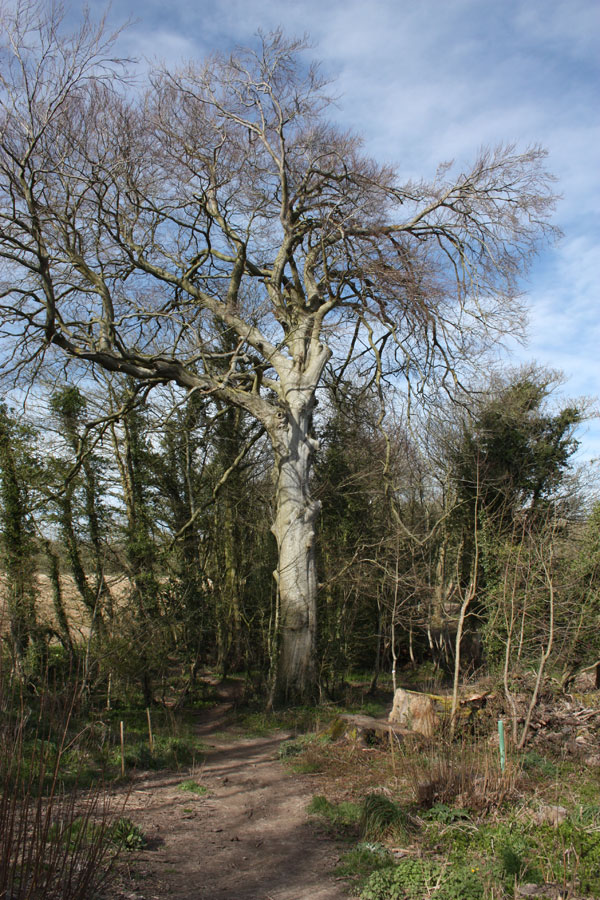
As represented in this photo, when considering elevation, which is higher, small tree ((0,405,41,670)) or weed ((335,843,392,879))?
small tree ((0,405,41,670))

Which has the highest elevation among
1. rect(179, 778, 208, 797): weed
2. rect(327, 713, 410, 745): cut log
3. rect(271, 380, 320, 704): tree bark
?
rect(271, 380, 320, 704): tree bark

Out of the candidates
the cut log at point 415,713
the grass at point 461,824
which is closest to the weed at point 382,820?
the grass at point 461,824

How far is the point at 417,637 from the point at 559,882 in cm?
1322

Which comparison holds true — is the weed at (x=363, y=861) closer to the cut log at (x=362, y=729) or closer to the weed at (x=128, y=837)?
the weed at (x=128, y=837)

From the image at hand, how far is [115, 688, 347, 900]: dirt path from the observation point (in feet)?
14.6

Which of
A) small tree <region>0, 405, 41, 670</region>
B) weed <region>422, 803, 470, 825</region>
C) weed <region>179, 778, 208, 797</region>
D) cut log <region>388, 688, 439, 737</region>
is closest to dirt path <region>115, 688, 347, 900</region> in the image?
weed <region>179, 778, 208, 797</region>

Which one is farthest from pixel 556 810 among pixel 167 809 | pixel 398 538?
pixel 398 538

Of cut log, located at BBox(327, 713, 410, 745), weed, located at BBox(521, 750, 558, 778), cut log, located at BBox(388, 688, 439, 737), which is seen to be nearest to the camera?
weed, located at BBox(521, 750, 558, 778)

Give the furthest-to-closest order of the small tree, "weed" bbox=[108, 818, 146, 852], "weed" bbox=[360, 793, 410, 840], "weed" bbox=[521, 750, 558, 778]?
1. the small tree
2. "weed" bbox=[521, 750, 558, 778]
3. "weed" bbox=[360, 793, 410, 840]
4. "weed" bbox=[108, 818, 146, 852]

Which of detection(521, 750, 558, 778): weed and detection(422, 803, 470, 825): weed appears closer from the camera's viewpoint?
detection(422, 803, 470, 825): weed

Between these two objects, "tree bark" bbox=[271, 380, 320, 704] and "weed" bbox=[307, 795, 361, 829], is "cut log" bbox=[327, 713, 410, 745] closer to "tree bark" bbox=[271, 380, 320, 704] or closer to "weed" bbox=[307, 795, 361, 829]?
"weed" bbox=[307, 795, 361, 829]

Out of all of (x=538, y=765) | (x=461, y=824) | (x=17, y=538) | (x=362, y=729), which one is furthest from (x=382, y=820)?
(x=17, y=538)

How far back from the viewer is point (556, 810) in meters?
5.05

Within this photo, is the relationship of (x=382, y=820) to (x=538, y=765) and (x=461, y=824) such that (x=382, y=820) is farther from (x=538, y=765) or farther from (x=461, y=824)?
(x=538, y=765)
